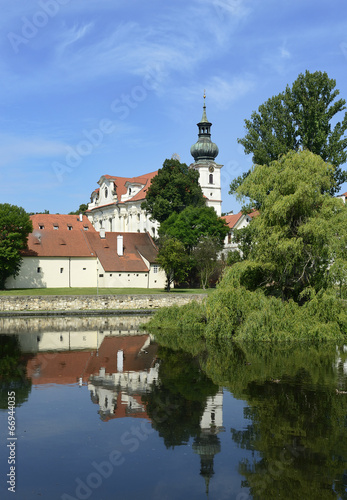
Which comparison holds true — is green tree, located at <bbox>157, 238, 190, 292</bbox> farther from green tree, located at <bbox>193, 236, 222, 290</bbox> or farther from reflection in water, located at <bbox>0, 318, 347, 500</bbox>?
reflection in water, located at <bbox>0, 318, 347, 500</bbox>

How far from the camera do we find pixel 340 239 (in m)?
29.3

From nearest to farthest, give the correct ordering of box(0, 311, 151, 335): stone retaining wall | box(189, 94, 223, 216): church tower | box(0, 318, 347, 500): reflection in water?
1. box(0, 318, 347, 500): reflection in water
2. box(0, 311, 151, 335): stone retaining wall
3. box(189, 94, 223, 216): church tower

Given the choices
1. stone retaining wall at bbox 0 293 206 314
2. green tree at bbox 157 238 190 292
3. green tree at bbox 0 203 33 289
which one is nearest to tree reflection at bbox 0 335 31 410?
stone retaining wall at bbox 0 293 206 314

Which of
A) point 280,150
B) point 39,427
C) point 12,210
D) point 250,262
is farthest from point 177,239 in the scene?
point 39,427

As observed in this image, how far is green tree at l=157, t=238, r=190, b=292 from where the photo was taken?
61.1 m

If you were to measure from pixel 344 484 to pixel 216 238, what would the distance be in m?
59.8

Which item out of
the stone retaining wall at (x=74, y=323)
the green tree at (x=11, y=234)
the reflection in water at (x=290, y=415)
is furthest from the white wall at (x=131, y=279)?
the reflection in water at (x=290, y=415)

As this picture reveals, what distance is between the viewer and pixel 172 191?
74875 mm

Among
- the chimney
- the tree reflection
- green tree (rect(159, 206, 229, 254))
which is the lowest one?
the tree reflection

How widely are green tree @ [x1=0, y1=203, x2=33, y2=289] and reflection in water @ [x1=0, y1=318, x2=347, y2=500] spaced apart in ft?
88.7

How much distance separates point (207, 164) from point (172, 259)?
49.3 metres
